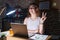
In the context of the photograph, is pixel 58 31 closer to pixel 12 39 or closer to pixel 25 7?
pixel 25 7

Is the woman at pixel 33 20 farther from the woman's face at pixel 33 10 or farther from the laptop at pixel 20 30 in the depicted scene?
the laptop at pixel 20 30

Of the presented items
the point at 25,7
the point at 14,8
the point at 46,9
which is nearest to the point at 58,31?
the point at 46,9

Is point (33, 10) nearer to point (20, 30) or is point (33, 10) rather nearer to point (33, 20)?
point (33, 20)

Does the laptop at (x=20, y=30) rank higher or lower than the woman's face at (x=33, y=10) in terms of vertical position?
lower

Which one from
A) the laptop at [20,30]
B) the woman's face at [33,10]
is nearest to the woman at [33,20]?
the woman's face at [33,10]

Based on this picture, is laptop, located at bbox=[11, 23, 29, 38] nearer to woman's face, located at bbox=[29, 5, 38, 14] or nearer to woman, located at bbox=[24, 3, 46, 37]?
woman, located at bbox=[24, 3, 46, 37]

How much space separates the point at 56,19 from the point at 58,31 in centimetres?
35

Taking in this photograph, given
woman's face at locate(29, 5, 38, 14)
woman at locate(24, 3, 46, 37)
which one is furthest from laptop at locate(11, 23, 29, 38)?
woman's face at locate(29, 5, 38, 14)

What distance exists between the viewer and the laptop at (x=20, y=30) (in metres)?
1.63

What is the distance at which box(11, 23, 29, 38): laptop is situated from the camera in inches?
64.2

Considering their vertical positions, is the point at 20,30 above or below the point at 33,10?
below

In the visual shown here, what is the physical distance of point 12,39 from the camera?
5.45 feet

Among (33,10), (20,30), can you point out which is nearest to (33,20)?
(33,10)

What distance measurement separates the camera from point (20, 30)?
1670 millimetres
